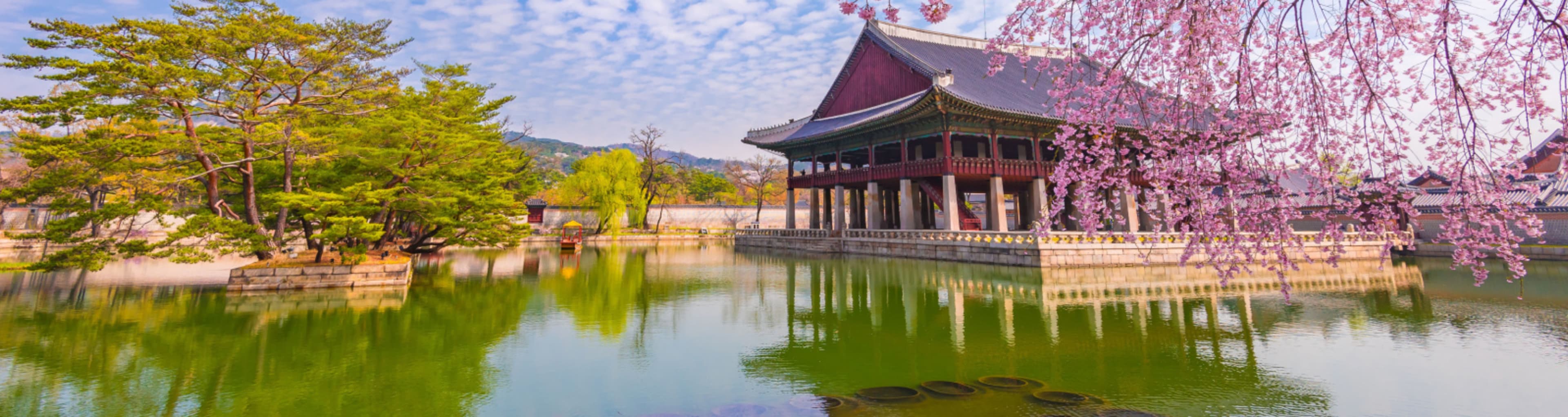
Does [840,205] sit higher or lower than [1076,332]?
higher

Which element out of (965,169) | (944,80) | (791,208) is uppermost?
(944,80)

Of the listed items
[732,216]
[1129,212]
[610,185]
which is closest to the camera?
[1129,212]

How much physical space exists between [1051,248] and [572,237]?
102 feet

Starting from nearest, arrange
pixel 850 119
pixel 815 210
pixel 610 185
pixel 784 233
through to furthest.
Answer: pixel 850 119 < pixel 784 233 < pixel 815 210 < pixel 610 185

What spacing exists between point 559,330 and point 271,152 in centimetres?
968

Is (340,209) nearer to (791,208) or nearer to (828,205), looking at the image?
(791,208)

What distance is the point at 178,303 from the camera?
1255cm

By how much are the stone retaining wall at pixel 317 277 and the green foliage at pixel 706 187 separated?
1973 inches

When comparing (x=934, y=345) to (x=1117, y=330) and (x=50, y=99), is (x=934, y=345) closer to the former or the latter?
(x=1117, y=330)

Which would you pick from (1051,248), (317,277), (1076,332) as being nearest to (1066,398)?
(1076,332)

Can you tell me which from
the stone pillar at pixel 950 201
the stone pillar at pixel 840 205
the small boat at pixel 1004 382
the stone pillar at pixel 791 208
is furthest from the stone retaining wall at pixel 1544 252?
the stone pillar at pixel 791 208

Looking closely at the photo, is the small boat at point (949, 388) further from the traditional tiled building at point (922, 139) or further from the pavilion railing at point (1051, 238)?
the traditional tiled building at point (922, 139)

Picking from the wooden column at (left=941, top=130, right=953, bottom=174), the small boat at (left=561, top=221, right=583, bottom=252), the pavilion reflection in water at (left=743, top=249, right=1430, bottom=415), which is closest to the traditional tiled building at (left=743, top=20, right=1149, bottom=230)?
the wooden column at (left=941, top=130, right=953, bottom=174)

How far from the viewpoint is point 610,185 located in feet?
137
